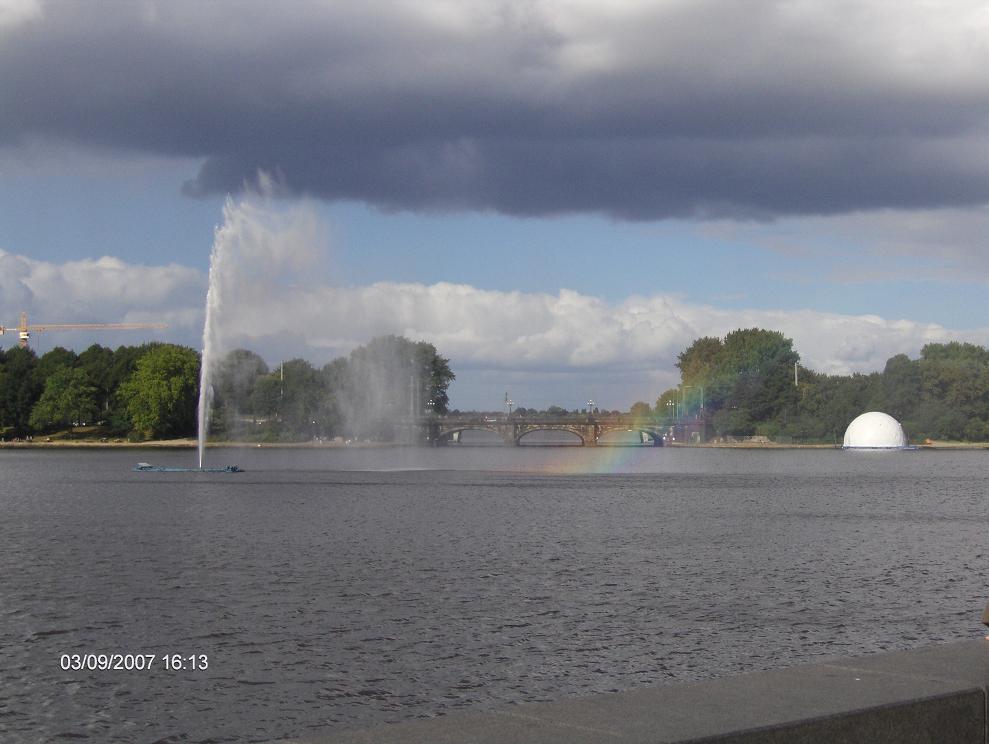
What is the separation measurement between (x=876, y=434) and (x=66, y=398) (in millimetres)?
123561

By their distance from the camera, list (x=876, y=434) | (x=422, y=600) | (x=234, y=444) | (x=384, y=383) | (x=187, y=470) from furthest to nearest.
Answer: (x=876, y=434), (x=234, y=444), (x=384, y=383), (x=187, y=470), (x=422, y=600)

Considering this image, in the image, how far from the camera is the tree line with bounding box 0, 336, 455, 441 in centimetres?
15438

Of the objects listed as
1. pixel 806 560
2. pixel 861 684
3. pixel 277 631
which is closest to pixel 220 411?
pixel 806 560

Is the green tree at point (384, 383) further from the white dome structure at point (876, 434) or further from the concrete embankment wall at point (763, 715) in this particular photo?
the concrete embankment wall at point (763, 715)

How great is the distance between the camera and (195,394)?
170500 millimetres

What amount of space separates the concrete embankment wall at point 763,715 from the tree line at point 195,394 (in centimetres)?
12416

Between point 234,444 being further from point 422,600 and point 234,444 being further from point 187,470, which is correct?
point 422,600

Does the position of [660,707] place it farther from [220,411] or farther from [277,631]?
[220,411]

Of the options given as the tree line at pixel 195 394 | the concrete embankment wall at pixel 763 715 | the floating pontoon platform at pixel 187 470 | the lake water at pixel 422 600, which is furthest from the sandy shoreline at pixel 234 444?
the concrete embankment wall at pixel 763 715

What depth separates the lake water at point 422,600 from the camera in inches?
764

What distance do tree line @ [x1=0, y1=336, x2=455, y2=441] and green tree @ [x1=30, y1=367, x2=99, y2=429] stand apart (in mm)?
153
